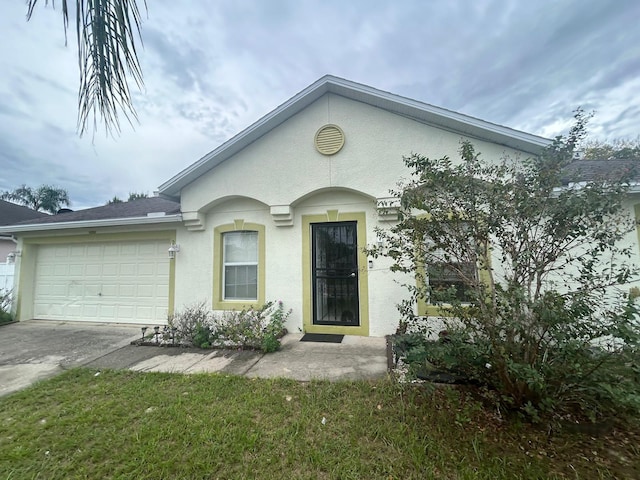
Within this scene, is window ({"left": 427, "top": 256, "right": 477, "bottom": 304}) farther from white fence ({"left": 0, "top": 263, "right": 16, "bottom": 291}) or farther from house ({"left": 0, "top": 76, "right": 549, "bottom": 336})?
white fence ({"left": 0, "top": 263, "right": 16, "bottom": 291})

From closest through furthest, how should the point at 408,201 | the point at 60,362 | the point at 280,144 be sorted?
the point at 408,201, the point at 60,362, the point at 280,144

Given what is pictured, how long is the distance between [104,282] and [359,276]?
7.46 meters

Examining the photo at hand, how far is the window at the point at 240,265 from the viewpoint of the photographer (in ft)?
22.6

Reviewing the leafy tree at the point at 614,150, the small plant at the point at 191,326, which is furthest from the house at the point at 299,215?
the leafy tree at the point at 614,150

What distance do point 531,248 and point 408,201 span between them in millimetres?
1360

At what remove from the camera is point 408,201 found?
341cm

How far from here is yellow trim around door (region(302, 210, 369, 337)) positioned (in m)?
6.02

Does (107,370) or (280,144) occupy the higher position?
(280,144)

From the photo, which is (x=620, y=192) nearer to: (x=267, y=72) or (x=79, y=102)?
(x=79, y=102)

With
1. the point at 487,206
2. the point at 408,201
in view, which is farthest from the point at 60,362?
the point at 487,206

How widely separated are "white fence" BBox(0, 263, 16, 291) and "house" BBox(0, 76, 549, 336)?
245cm

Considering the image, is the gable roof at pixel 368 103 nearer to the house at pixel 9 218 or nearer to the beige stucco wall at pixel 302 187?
the beige stucco wall at pixel 302 187

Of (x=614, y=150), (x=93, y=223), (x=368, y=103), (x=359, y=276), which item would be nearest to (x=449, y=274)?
(x=359, y=276)

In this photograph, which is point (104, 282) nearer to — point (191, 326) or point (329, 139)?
point (191, 326)
